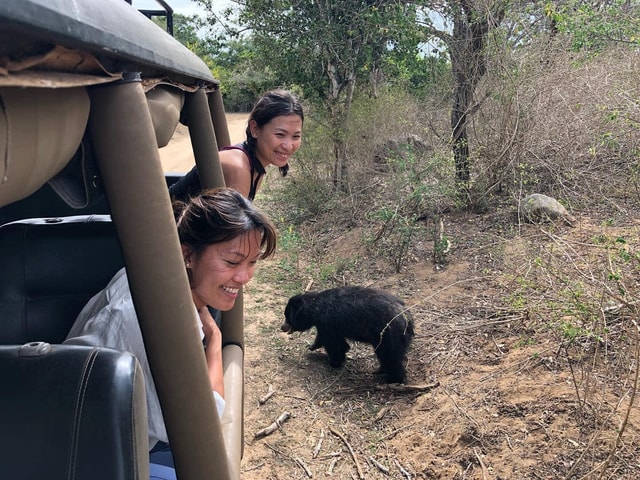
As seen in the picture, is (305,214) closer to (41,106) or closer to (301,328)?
(301,328)

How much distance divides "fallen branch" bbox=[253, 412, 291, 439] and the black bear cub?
891 millimetres

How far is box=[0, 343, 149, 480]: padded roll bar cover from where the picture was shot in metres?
1.00

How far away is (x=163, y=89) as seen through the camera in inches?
61.1

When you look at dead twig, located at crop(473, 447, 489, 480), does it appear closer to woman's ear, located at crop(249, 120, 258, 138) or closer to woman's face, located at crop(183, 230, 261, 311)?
woman's face, located at crop(183, 230, 261, 311)

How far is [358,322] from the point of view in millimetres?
4512

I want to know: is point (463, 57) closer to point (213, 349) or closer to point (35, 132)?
point (213, 349)

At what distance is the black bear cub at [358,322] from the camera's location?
4.34 m

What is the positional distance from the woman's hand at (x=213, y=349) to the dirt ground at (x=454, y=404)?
1.83 metres

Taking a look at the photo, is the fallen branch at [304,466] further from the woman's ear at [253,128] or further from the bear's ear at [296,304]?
the woman's ear at [253,128]

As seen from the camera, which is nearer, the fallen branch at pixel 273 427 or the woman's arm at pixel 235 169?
the woman's arm at pixel 235 169

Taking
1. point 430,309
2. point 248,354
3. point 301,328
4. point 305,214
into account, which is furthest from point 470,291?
point 305,214

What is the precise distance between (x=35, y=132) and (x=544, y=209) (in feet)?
21.0

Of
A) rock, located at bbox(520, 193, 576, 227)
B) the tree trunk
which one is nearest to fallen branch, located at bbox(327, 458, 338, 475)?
rock, located at bbox(520, 193, 576, 227)

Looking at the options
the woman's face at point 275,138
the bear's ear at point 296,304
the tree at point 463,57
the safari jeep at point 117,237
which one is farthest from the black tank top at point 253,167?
the tree at point 463,57
